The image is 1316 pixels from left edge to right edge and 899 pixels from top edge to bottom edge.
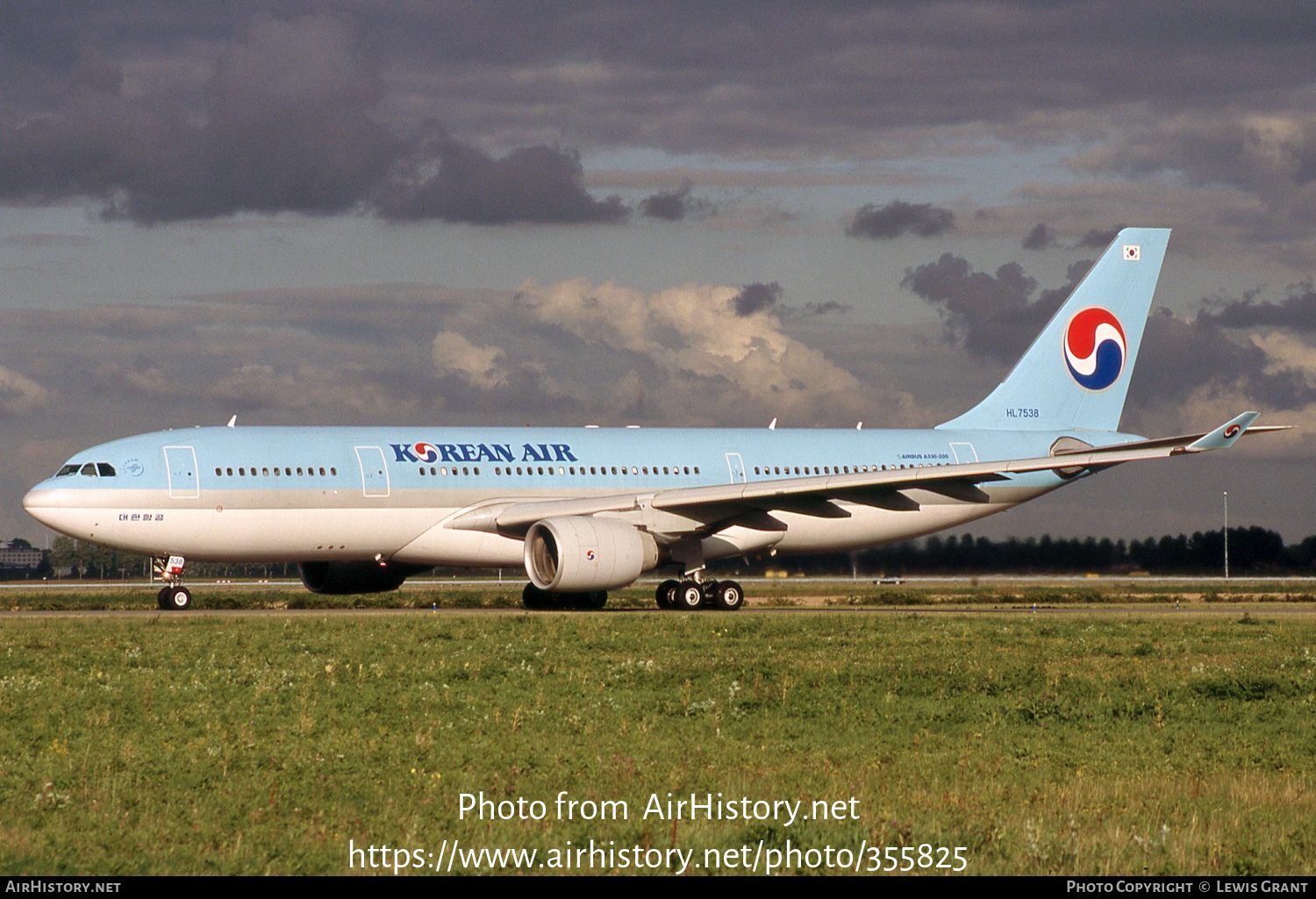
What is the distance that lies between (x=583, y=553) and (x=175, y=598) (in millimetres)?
9026

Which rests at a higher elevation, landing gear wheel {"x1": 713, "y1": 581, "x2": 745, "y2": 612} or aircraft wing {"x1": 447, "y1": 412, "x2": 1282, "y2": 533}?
aircraft wing {"x1": 447, "y1": 412, "x2": 1282, "y2": 533}

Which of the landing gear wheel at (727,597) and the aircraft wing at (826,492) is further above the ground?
the aircraft wing at (826,492)

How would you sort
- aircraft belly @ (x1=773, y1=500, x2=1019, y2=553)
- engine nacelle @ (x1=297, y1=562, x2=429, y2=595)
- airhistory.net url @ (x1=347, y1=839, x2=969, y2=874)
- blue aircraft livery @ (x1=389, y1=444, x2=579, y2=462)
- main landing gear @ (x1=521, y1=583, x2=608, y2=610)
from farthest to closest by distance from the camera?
1. aircraft belly @ (x1=773, y1=500, x2=1019, y2=553)
2. main landing gear @ (x1=521, y1=583, x2=608, y2=610)
3. engine nacelle @ (x1=297, y1=562, x2=429, y2=595)
4. blue aircraft livery @ (x1=389, y1=444, x2=579, y2=462)
5. airhistory.net url @ (x1=347, y1=839, x2=969, y2=874)

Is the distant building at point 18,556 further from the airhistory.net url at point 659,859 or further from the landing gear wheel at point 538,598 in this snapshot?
the airhistory.net url at point 659,859

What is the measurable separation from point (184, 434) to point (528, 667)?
1495 centimetres

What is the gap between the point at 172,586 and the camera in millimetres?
31047

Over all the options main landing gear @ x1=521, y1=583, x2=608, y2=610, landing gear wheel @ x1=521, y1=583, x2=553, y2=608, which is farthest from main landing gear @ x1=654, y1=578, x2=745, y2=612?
landing gear wheel @ x1=521, y1=583, x2=553, y2=608

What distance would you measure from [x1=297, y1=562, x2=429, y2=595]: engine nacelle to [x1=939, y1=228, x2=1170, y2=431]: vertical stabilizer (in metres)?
15.8

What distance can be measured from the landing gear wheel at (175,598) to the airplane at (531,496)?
0.05 meters

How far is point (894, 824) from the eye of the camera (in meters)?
9.40

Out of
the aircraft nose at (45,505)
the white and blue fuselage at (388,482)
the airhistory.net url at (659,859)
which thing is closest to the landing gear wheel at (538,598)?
the white and blue fuselage at (388,482)

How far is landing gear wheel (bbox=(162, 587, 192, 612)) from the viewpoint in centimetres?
3075

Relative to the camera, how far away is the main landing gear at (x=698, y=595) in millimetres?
32625

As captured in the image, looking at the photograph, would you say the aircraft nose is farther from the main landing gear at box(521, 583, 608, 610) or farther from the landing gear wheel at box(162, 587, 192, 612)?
the main landing gear at box(521, 583, 608, 610)
